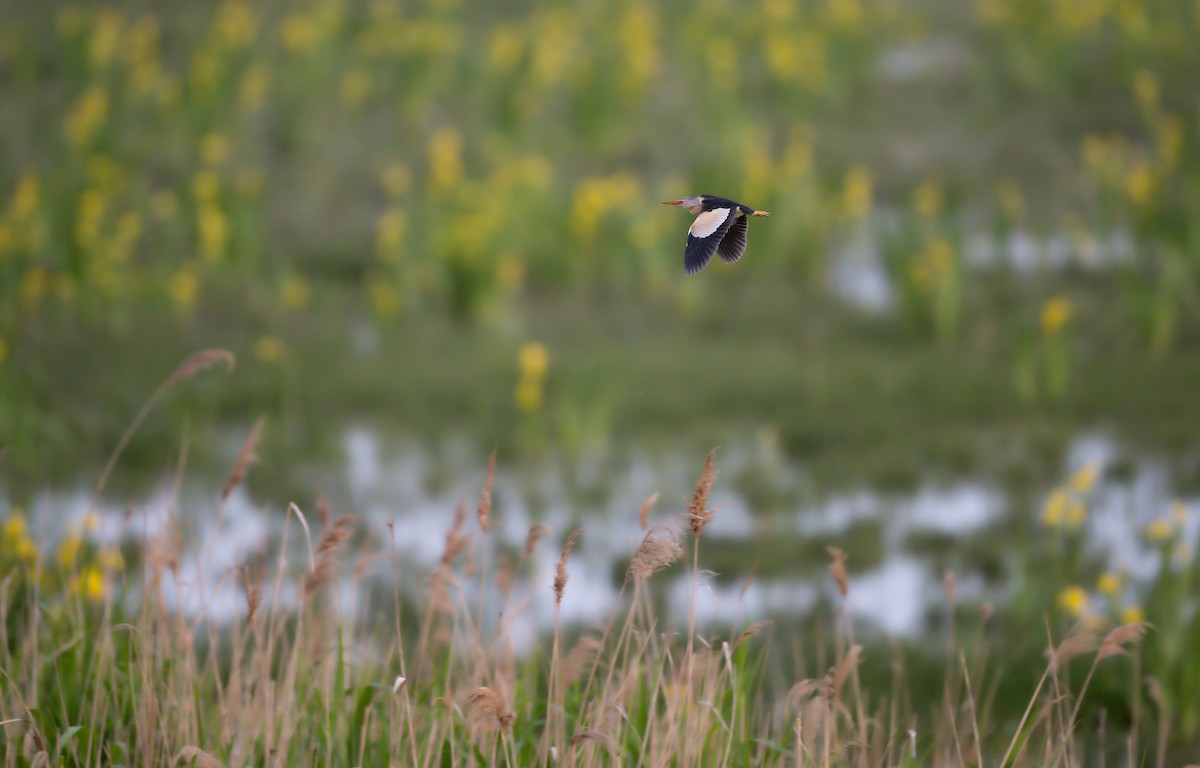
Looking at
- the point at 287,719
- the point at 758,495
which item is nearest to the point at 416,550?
the point at 758,495

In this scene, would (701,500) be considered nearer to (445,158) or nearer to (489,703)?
(489,703)

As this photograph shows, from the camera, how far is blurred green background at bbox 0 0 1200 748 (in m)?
3.98

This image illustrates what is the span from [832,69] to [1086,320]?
120 inches

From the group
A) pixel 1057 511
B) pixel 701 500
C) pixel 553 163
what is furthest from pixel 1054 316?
pixel 701 500

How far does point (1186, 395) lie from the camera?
4234mm

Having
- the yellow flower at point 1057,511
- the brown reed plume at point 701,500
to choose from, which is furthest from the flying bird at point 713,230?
the yellow flower at point 1057,511

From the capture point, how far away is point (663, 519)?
3.48 metres

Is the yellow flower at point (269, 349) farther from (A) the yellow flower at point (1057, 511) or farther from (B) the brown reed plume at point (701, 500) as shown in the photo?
(B) the brown reed plume at point (701, 500)

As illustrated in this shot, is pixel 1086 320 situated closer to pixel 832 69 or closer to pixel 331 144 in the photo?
pixel 832 69

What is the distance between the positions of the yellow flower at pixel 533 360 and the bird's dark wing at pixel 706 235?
8.68 ft

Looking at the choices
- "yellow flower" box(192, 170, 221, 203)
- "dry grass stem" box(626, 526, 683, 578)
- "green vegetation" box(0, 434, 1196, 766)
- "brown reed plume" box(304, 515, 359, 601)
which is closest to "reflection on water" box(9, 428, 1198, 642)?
"green vegetation" box(0, 434, 1196, 766)

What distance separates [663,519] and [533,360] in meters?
0.84

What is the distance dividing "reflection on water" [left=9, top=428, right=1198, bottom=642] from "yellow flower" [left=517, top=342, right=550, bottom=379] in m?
0.37

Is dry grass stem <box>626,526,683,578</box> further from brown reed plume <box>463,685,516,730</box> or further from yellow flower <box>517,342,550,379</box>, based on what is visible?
yellow flower <box>517,342,550,379</box>
